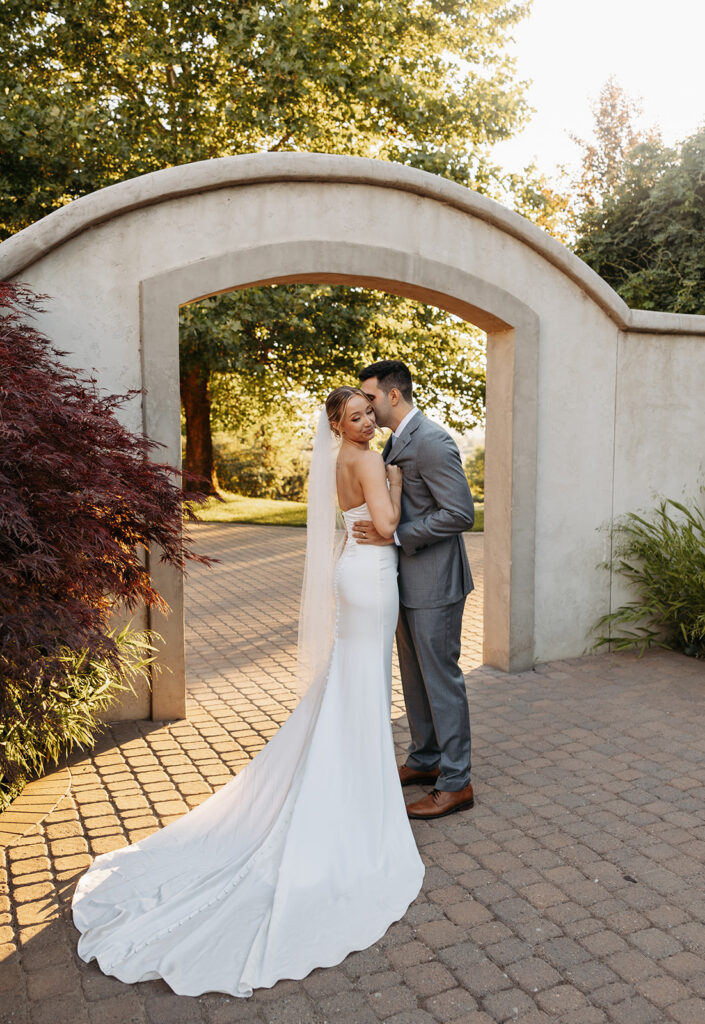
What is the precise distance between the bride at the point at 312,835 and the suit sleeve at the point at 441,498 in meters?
0.14

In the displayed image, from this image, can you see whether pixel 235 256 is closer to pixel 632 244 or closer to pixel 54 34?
pixel 632 244

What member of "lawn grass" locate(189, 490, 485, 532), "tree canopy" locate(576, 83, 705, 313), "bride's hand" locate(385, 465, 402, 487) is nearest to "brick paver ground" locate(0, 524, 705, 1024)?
"bride's hand" locate(385, 465, 402, 487)

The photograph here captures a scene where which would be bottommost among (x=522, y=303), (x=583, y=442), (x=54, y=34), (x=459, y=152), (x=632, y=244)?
(x=583, y=442)

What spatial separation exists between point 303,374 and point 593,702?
11324 mm

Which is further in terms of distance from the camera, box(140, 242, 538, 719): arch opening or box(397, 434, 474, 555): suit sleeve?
box(140, 242, 538, 719): arch opening

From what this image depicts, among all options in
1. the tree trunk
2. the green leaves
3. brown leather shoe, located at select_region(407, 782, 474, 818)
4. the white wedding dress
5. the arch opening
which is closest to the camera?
the white wedding dress

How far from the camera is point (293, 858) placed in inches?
136

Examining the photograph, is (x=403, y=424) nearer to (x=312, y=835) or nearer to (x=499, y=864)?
(x=312, y=835)

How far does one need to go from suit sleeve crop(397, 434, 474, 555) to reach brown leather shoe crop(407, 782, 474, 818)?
4.22 ft

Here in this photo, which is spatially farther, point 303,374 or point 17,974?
point 303,374

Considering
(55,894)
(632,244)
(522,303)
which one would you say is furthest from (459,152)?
(55,894)

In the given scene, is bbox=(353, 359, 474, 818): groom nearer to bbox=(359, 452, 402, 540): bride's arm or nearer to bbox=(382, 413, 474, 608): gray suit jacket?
bbox=(382, 413, 474, 608): gray suit jacket

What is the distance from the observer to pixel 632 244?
11.6 meters

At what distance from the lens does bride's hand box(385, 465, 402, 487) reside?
14.0 feet
